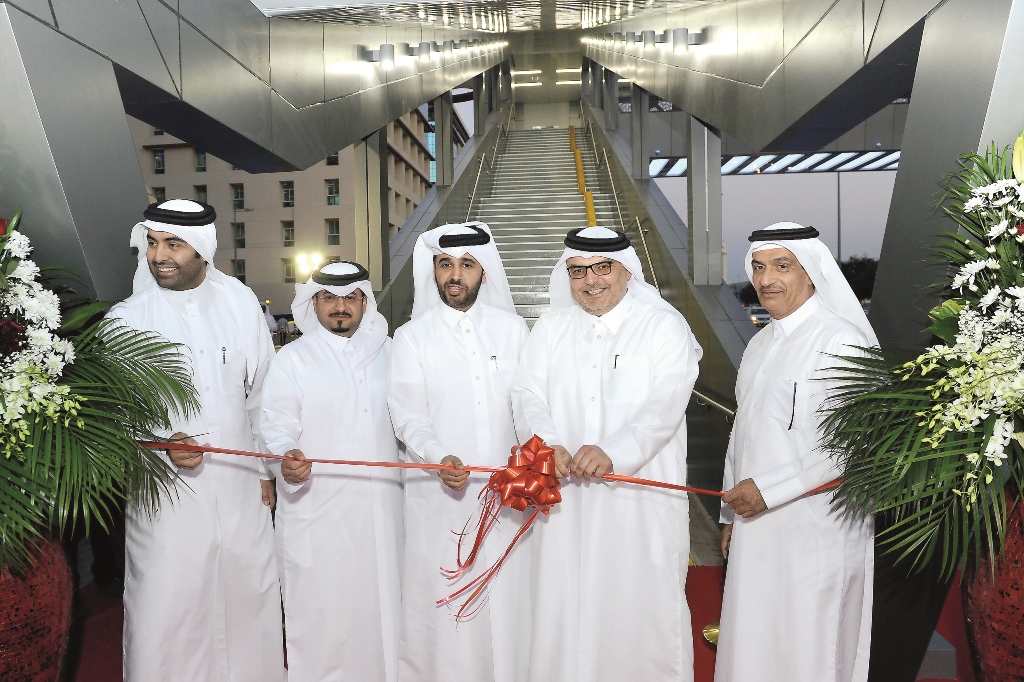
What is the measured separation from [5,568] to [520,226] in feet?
35.2

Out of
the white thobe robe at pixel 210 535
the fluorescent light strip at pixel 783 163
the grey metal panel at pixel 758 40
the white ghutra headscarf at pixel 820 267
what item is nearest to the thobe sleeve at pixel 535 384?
the white ghutra headscarf at pixel 820 267

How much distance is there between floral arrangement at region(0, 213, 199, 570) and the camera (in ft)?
8.41

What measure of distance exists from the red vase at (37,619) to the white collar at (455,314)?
1765 mm

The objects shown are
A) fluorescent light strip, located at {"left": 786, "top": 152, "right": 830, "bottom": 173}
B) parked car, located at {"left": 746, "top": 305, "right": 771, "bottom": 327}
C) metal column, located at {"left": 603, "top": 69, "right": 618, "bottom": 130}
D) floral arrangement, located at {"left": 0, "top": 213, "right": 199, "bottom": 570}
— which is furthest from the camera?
fluorescent light strip, located at {"left": 786, "top": 152, "right": 830, "bottom": 173}

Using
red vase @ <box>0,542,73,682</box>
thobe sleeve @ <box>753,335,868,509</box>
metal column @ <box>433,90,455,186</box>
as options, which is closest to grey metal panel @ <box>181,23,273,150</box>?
red vase @ <box>0,542,73,682</box>

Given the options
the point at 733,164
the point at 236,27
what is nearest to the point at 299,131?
the point at 236,27

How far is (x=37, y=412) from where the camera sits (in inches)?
105

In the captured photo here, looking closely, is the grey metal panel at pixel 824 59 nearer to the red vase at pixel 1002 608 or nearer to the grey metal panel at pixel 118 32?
the red vase at pixel 1002 608

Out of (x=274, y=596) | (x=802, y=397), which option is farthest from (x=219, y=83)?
(x=802, y=397)

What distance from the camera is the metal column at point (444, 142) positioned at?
46.1ft

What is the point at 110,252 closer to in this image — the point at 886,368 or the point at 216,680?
the point at 216,680

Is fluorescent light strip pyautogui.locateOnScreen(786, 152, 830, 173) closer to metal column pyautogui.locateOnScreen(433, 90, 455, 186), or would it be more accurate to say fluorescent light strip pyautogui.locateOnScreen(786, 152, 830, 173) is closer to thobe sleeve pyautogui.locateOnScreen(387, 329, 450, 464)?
metal column pyautogui.locateOnScreen(433, 90, 455, 186)

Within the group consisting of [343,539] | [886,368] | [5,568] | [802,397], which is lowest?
[343,539]

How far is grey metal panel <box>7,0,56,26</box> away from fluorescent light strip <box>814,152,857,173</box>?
57.0 ft
